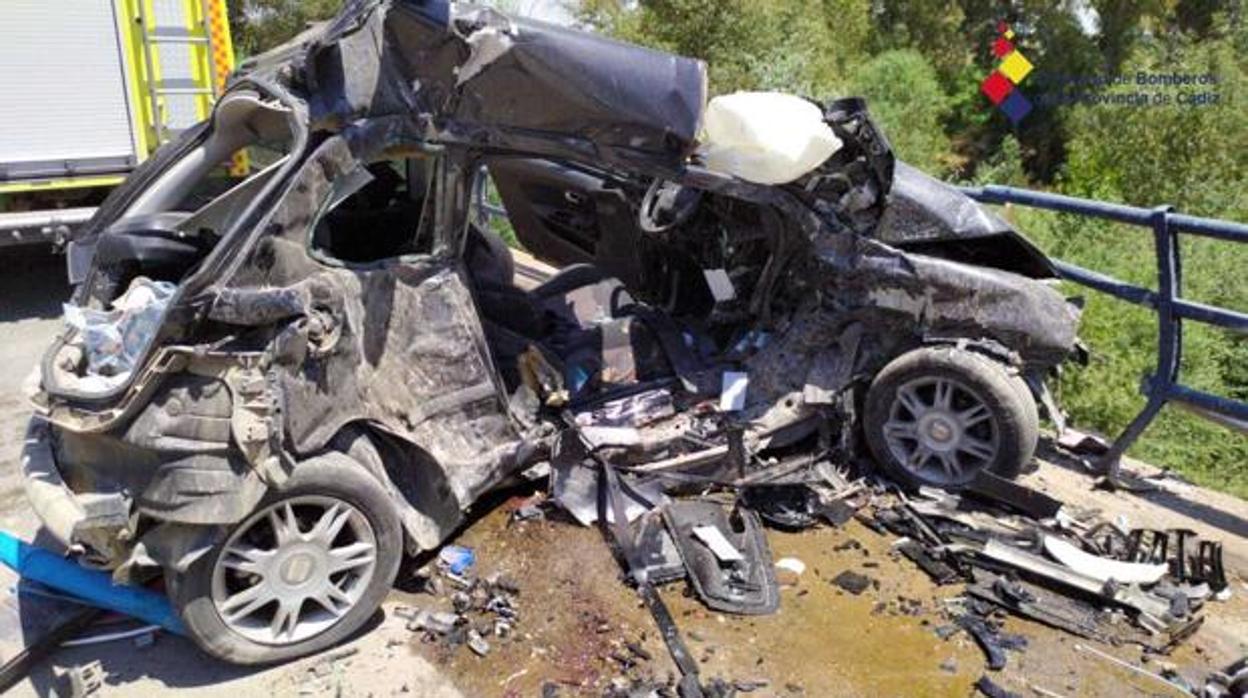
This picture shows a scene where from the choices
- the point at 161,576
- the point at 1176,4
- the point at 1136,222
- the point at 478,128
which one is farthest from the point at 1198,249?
the point at 1176,4

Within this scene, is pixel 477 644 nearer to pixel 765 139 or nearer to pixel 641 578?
pixel 641 578

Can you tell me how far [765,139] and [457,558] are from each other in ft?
7.93

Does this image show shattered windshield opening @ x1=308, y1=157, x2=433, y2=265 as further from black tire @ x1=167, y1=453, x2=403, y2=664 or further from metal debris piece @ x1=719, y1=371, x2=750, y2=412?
metal debris piece @ x1=719, y1=371, x2=750, y2=412

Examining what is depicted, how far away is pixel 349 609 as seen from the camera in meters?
3.57

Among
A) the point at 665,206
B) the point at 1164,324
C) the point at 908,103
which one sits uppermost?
the point at 908,103

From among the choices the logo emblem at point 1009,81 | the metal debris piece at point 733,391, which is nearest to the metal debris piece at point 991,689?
the metal debris piece at point 733,391

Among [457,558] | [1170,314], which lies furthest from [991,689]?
[1170,314]

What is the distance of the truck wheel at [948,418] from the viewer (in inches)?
175

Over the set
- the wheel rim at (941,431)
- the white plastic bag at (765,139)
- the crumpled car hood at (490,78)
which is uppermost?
the crumpled car hood at (490,78)

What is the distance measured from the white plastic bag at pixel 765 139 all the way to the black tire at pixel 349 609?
2.21 meters

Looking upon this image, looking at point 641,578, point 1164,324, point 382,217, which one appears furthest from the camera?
point 1164,324

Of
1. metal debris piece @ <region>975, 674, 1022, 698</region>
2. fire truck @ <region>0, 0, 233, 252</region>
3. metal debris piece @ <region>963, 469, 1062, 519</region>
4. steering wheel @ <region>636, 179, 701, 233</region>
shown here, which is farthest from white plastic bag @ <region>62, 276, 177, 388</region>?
fire truck @ <region>0, 0, 233, 252</region>

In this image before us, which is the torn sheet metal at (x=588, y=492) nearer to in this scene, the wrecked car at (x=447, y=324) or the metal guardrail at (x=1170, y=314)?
the wrecked car at (x=447, y=324)

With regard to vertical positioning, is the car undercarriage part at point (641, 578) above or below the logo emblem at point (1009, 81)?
below
